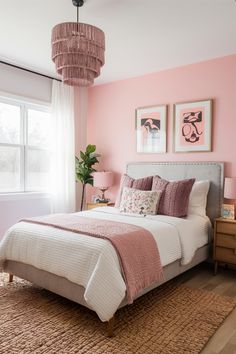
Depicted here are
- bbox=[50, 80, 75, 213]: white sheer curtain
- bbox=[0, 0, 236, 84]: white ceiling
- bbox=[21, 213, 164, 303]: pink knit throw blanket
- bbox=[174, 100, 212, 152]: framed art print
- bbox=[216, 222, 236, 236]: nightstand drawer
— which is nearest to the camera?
bbox=[21, 213, 164, 303]: pink knit throw blanket

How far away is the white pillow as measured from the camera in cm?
346

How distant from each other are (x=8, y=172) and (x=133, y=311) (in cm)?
264

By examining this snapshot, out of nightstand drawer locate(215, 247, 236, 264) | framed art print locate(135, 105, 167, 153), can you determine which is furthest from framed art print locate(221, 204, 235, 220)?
framed art print locate(135, 105, 167, 153)

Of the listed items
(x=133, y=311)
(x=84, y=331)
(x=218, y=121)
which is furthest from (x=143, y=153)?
(x=84, y=331)

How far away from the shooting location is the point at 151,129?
4.23 meters

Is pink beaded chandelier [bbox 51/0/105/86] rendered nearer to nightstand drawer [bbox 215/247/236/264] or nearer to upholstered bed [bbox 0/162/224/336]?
upholstered bed [bbox 0/162/224/336]

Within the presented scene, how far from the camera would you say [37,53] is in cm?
357

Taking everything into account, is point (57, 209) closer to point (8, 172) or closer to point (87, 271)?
point (8, 172)

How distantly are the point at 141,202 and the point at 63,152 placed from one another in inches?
69.6

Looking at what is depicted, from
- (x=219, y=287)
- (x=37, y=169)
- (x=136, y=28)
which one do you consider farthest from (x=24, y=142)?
(x=219, y=287)

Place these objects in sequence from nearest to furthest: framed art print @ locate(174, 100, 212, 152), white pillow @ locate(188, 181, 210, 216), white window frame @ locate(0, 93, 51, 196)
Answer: white pillow @ locate(188, 181, 210, 216) < framed art print @ locate(174, 100, 212, 152) < white window frame @ locate(0, 93, 51, 196)

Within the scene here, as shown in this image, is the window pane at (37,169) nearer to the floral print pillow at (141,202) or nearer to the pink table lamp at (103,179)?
the pink table lamp at (103,179)

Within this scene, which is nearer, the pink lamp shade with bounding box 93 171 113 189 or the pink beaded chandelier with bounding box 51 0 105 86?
the pink beaded chandelier with bounding box 51 0 105 86

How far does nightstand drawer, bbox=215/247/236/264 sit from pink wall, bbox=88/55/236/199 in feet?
3.05
